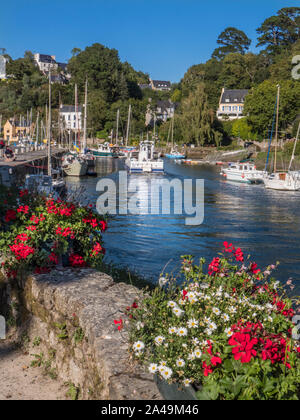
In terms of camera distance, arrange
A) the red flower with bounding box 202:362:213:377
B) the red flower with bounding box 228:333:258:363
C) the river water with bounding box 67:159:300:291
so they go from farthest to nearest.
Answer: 1. the river water with bounding box 67:159:300:291
2. the red flower with bounding box 202:362:213:377
3. the red flower with bounding box 228:333:258:363

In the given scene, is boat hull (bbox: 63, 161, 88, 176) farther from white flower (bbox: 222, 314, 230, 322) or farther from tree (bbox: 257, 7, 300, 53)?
tree (bbox: 257, 7, 300, 53)

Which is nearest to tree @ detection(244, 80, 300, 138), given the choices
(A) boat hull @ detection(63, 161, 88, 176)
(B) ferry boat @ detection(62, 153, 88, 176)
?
(B) ferry boat @ detection(62, 153, 88, 176)

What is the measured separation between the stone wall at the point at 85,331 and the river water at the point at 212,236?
4.94 meters

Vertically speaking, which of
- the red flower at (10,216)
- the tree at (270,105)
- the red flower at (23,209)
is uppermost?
the tree at (270,105)

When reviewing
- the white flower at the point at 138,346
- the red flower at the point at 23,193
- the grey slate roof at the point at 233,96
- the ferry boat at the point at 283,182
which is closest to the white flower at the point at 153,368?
the white flower at the point at 138,346

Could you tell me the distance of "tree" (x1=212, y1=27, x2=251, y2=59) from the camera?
456 ft

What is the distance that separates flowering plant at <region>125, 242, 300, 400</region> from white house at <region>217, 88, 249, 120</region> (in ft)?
377

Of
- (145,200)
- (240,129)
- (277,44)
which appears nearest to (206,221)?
(145,200)

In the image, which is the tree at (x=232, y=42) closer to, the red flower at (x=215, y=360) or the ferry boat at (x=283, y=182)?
the ferry boat at (x=283, y=182)

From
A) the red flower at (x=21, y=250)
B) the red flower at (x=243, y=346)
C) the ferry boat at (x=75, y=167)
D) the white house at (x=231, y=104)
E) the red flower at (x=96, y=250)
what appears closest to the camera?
the red flower at (x=243, y=346)

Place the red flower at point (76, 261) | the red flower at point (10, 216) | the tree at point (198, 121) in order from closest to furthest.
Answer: the red flower at point (76, 261)
the red flower at point (10, 216)
the tree at point (198, 121)

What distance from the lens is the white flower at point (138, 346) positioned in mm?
3775

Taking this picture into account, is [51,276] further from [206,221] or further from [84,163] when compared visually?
[84,163]
